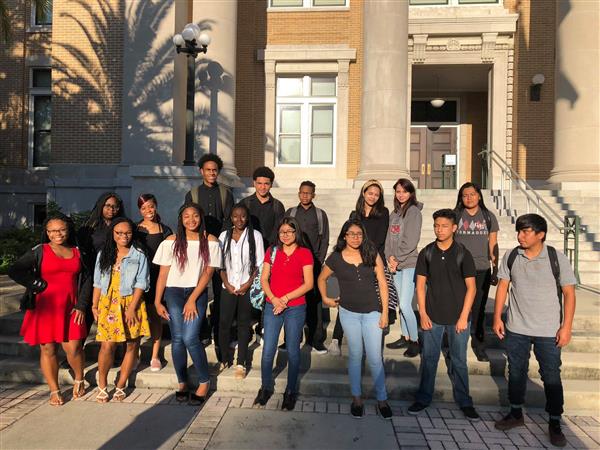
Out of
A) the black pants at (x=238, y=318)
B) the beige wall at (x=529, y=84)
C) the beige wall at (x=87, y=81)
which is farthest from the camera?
the beige wall at (x=529, y=84)

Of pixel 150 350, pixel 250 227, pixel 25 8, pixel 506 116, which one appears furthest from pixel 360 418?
pixel 25 8

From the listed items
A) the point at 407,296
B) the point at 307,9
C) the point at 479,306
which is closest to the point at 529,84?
the point at 307,9

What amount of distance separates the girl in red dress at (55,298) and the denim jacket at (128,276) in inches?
7.0

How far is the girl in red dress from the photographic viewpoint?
4.32 meters

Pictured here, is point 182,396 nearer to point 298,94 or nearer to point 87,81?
point 87,81

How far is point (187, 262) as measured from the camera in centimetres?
440

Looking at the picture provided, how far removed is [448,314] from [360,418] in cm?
126

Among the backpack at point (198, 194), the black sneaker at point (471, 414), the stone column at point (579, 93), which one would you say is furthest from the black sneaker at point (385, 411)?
the stone column at point (579, 93)

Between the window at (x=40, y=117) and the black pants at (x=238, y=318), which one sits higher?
the window at (x=40, y=117)

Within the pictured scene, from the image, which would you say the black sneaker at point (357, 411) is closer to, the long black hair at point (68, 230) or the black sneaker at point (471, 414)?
the black sneaker at point (471, 414)

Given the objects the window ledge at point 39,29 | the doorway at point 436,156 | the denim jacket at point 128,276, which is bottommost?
the denim jacket at point 128,276

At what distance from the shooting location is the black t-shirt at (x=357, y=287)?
4133mm

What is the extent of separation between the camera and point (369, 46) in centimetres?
1227

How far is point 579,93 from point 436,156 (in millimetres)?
5599
